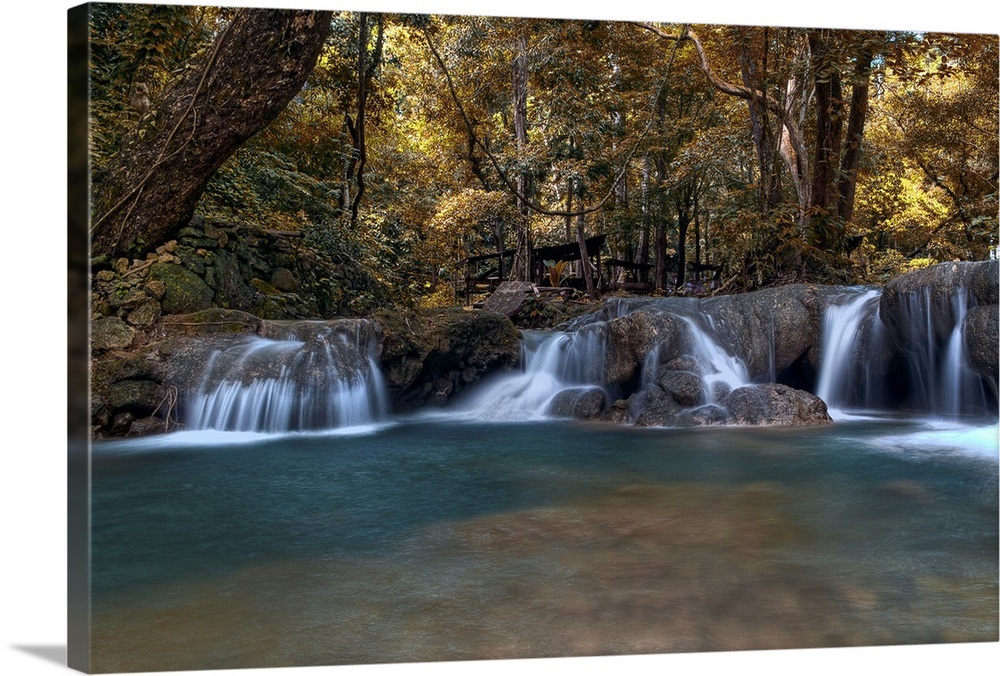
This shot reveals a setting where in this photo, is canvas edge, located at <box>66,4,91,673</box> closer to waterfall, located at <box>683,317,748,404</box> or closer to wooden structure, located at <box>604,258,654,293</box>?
wooden structure, located at <box>604,258,654,293</box>

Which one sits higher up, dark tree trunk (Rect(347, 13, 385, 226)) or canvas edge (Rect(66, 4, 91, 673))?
dark tree trunk (Rect(347, 13, 385, 226))

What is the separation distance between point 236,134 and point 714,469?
291 centimetres

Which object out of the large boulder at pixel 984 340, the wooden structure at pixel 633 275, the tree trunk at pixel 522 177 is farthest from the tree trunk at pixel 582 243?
the large boulder at pixel 984 340

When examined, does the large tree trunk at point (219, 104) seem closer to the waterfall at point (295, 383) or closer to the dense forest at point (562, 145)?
the dense forest at point (562, 145)

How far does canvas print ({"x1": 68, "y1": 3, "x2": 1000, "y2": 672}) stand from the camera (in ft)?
9.87

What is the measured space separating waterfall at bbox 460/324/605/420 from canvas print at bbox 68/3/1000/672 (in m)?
0.03

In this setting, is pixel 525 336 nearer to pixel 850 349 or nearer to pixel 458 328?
pixel 458 328

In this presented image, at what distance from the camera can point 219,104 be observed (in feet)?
14.3

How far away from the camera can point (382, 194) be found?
4.60 m

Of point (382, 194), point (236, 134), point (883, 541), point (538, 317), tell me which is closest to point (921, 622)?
point (883, 541)

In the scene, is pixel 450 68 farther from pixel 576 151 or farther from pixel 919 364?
pixel 919 364

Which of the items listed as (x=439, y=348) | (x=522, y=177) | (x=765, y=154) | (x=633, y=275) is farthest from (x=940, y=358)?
(x=439, y=348)

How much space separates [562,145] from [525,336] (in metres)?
1.09

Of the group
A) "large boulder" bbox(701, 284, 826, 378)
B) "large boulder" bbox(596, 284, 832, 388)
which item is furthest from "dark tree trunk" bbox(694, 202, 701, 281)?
"large boulder" bbox(701, 284, 826, 378)
